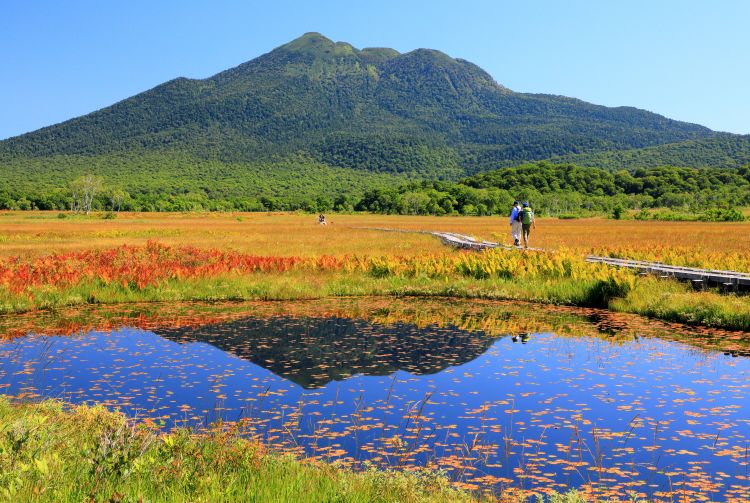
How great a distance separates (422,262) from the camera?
27.3 m

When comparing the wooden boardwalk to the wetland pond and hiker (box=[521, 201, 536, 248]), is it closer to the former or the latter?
the wetland pond

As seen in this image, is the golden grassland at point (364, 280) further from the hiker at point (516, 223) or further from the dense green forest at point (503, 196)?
the dense green forest at point (503, 196)

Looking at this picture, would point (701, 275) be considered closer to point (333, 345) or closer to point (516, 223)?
point (333, 345)

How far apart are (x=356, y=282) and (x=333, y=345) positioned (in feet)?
32.4

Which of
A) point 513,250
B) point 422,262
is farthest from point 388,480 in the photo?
point 513,250

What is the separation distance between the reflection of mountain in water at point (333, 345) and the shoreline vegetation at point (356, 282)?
211 inches

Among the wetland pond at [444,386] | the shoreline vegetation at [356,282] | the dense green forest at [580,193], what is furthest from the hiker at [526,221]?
the dense green forest at [580,193]

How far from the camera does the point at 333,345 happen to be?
14.9 metres

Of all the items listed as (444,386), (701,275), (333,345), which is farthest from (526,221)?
(444,386)

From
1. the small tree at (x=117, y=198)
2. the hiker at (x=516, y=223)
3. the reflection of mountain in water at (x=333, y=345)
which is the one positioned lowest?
the reflection of mountain in water at (x=333, y=345)

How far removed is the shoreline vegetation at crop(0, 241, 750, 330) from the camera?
64.6 ft

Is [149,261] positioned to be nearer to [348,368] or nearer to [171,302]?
[171,302]

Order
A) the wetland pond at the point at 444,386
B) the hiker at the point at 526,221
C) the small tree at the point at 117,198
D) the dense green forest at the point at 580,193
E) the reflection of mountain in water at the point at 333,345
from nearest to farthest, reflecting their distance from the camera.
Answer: the wetland pond at the point at 444,386
the reflection of mountain in water at the point at 333,345
the hiker at the point at 526,221
the dense green forest at the point at 580,193
the small tree at the point at 117,198

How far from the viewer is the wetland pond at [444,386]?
7930mm
